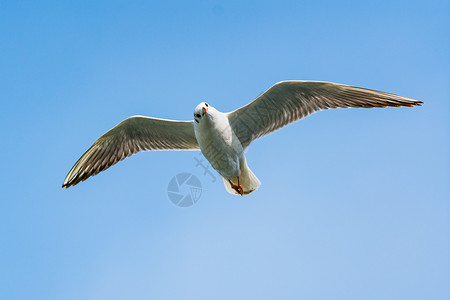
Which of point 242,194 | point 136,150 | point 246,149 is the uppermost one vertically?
point 136,150

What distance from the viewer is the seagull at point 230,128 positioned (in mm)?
8352

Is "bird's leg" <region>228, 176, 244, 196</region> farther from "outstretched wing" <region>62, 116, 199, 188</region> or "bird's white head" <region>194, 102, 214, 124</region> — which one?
"bird's white head" <region>194, 102, 214, 124</region>

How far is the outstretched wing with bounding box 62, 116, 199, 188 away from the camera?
9312mm

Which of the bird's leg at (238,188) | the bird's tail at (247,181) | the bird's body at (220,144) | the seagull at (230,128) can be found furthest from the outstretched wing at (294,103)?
the bird's leg at (238,188)

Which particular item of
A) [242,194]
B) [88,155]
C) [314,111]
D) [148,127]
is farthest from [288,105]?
[88,155]

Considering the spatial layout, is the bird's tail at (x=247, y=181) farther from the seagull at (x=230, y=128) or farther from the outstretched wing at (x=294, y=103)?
the outstretched wing at (x=294, y=103)

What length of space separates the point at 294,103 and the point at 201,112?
1745 millimetres

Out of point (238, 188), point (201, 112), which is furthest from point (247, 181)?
point (201, 112)

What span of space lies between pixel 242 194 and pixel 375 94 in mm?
2919

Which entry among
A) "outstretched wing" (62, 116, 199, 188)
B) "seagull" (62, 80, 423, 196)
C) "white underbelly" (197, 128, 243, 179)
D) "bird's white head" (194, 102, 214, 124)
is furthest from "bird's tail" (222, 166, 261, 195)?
"bird's white head" (194, 102, 214, 124)

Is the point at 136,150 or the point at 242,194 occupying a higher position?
the point at 136,150

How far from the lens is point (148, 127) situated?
30.4 ft

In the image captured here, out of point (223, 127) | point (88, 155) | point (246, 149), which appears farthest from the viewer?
A: point (88, 155)

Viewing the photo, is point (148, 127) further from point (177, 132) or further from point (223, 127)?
point (223, 127)
